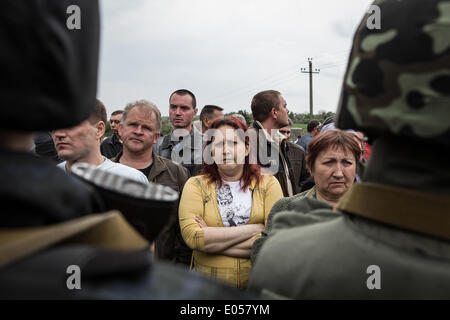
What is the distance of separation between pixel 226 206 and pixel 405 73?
216 cm

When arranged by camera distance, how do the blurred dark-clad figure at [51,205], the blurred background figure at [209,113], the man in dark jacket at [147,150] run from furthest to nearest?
the blurred background figure at [209,113] → the man in dark jacket at [147,150] → the blurred dark-clad figure at [51,205]

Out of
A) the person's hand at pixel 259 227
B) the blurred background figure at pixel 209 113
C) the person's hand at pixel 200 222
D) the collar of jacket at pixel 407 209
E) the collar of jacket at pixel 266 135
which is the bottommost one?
the person's hand at pixel 259 227

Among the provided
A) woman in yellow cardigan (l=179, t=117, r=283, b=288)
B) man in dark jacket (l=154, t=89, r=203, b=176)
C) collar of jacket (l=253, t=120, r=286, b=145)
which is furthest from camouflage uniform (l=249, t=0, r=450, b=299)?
man in dark jacket (l=154, t=89, r=203, b=176)

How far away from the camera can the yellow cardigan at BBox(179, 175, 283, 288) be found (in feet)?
9.46

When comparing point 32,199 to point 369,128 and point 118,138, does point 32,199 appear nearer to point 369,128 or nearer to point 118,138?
point 369,128

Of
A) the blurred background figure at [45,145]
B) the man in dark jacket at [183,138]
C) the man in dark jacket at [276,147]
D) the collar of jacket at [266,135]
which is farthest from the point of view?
the blurred background figure at [45,145]

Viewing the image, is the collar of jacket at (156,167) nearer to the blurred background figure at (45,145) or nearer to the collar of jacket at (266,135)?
the collar of jacket at (266,135)

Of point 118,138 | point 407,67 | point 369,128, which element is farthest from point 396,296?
point 118,138

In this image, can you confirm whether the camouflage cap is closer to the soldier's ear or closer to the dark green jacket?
the dark green jacket

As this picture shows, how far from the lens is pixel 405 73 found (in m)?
1.00

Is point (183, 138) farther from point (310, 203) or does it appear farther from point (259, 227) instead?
point (310, 203)

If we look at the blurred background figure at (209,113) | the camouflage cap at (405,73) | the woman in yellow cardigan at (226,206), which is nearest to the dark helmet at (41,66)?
the camouflage cap at (405,73)

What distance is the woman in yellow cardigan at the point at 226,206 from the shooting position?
2.88 metres

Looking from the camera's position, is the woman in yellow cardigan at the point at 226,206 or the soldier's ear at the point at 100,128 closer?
the woman in yellow cardigan at the point at 226,206
